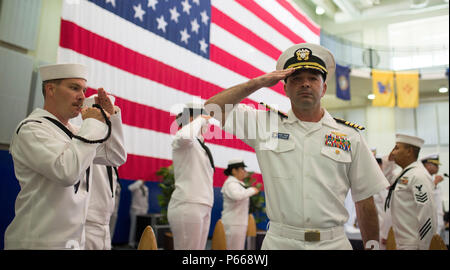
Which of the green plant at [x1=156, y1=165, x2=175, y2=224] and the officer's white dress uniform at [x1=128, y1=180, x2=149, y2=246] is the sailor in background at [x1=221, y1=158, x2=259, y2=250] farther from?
the officer's white dress uniform at [x1=128, y1=180, x2=149, y2=246]

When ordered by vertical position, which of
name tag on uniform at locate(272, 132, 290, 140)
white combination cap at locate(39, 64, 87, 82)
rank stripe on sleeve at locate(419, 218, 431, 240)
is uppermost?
white combination cap at locate(39, 64, 87, 82)

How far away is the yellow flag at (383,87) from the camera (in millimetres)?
10289

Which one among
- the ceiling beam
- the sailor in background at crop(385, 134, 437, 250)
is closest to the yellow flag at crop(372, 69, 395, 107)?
the ceiling beam

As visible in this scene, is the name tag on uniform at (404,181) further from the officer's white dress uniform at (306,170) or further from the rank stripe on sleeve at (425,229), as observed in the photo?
the officer's white dress uniform at (306,170)

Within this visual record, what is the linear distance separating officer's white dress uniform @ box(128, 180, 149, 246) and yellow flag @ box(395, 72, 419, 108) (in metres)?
7.98

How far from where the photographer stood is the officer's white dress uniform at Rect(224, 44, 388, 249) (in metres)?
1.35

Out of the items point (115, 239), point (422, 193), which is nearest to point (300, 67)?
point (422, 193)

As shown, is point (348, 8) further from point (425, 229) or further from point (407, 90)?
point (425, 229)

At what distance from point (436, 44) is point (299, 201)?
40.5 feet

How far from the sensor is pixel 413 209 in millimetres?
2848

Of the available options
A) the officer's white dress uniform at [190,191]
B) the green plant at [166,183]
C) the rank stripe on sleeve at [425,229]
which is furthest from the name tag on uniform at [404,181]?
the green plant at [166,183]

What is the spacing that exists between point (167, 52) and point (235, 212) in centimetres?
228

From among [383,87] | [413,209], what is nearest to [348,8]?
[383,87]

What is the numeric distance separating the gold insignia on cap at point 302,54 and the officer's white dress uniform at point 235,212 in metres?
2.80
